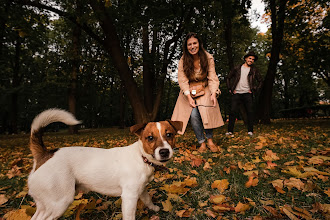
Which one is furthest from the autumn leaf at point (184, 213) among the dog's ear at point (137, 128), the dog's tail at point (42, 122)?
the dog's tail at point (42, 122)

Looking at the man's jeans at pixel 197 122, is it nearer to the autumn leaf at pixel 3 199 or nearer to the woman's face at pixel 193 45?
the woman's face at pixel 193 45

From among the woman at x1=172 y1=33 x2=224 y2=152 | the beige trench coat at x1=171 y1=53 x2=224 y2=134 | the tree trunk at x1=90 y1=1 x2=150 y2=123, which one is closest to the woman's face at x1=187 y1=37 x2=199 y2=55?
the woman at x1=172 y1=33 x2=224 y2=152

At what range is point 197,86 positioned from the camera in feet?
14.1

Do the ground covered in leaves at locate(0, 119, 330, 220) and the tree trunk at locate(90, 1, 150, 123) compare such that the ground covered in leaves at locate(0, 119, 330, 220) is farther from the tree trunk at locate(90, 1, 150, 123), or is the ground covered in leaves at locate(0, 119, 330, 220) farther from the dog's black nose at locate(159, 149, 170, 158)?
the tree trunk at locate(90, 1, 150, 123)

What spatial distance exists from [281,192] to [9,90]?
18139 millimetres

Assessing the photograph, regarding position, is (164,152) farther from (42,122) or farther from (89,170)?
(42,122)

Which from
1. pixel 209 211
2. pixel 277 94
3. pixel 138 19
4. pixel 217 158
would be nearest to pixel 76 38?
pixel 138 19

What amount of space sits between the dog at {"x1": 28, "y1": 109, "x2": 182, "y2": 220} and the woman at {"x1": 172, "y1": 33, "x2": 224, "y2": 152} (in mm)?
2209

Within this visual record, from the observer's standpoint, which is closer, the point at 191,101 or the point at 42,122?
the point at 42,122

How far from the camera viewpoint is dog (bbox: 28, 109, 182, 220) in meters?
1.68

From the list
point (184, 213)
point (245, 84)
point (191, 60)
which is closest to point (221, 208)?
point (184, 213)

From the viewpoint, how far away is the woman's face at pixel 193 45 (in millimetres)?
4130

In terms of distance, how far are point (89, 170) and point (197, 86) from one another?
307cm

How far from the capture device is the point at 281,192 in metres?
2.07
